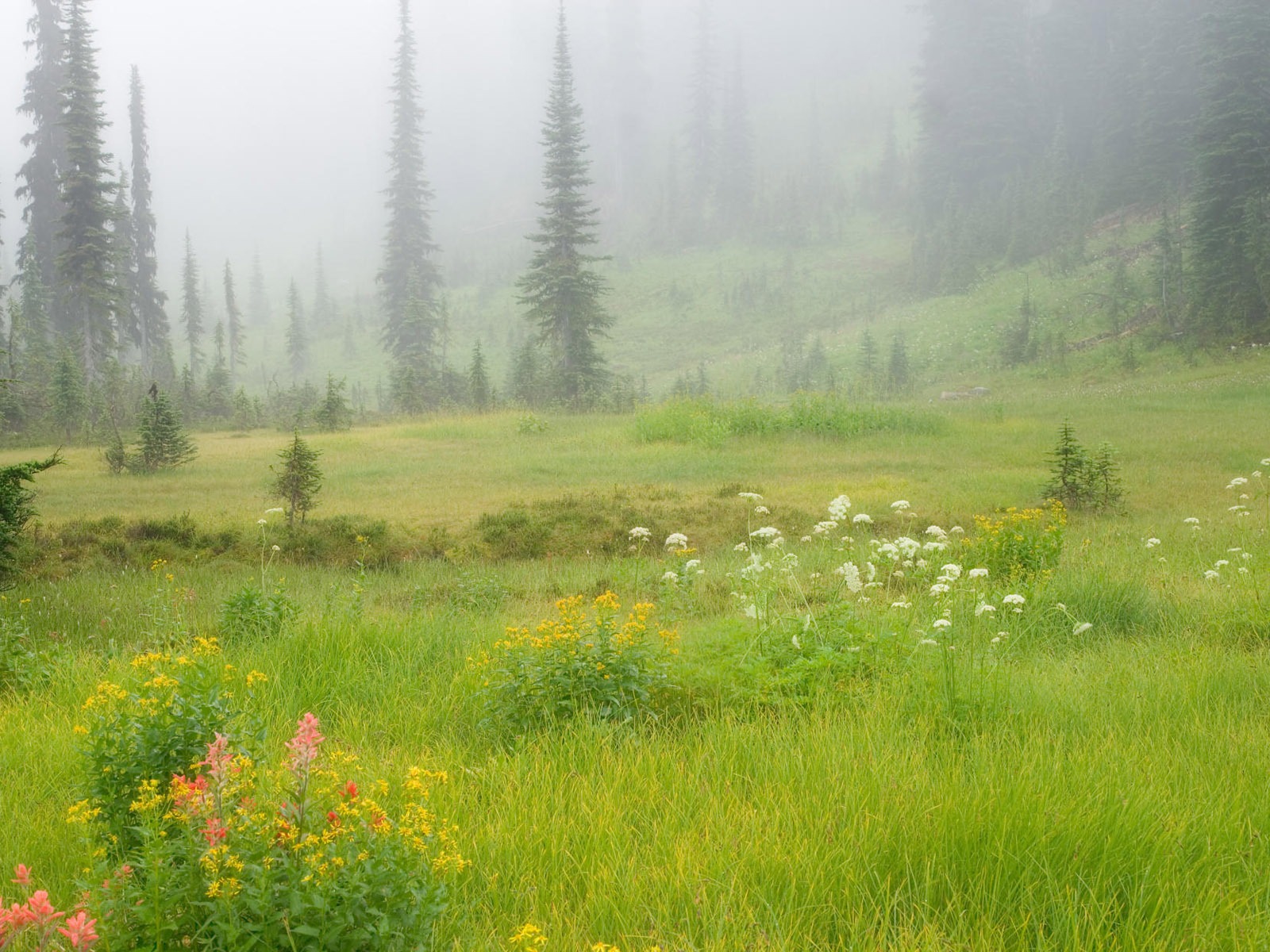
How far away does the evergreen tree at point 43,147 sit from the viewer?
37719 mm

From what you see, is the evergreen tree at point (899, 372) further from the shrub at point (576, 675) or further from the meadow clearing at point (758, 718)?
the shrub at point (576, 675)

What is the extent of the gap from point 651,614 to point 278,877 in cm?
502

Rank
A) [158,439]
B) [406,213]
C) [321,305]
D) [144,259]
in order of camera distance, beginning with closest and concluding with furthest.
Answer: [158,439] < [144,259] < [406,213] < [321,305]

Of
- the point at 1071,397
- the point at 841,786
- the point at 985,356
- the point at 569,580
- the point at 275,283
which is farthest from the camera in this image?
the point at 275,283

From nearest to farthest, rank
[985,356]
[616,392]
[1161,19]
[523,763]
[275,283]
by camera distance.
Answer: [523,763] < [616,392] < [985,356] < [1161,19] < [275,283]

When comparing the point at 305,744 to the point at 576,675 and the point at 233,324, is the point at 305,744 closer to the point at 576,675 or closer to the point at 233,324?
the point at 576,675

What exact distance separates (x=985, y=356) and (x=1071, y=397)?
40.1 ft

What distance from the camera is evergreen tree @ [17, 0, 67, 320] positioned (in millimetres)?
37719

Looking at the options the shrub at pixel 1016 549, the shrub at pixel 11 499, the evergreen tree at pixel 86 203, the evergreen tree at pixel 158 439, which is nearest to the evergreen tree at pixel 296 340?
the evergreen tree at pixel 86 203

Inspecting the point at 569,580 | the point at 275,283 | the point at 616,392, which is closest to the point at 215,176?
the point at 275,283

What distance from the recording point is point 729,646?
493 cm

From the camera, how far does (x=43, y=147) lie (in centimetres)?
3903

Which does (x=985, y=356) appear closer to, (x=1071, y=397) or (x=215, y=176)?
(x=1071, y=397)

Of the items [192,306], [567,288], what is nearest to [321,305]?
[192,306]
